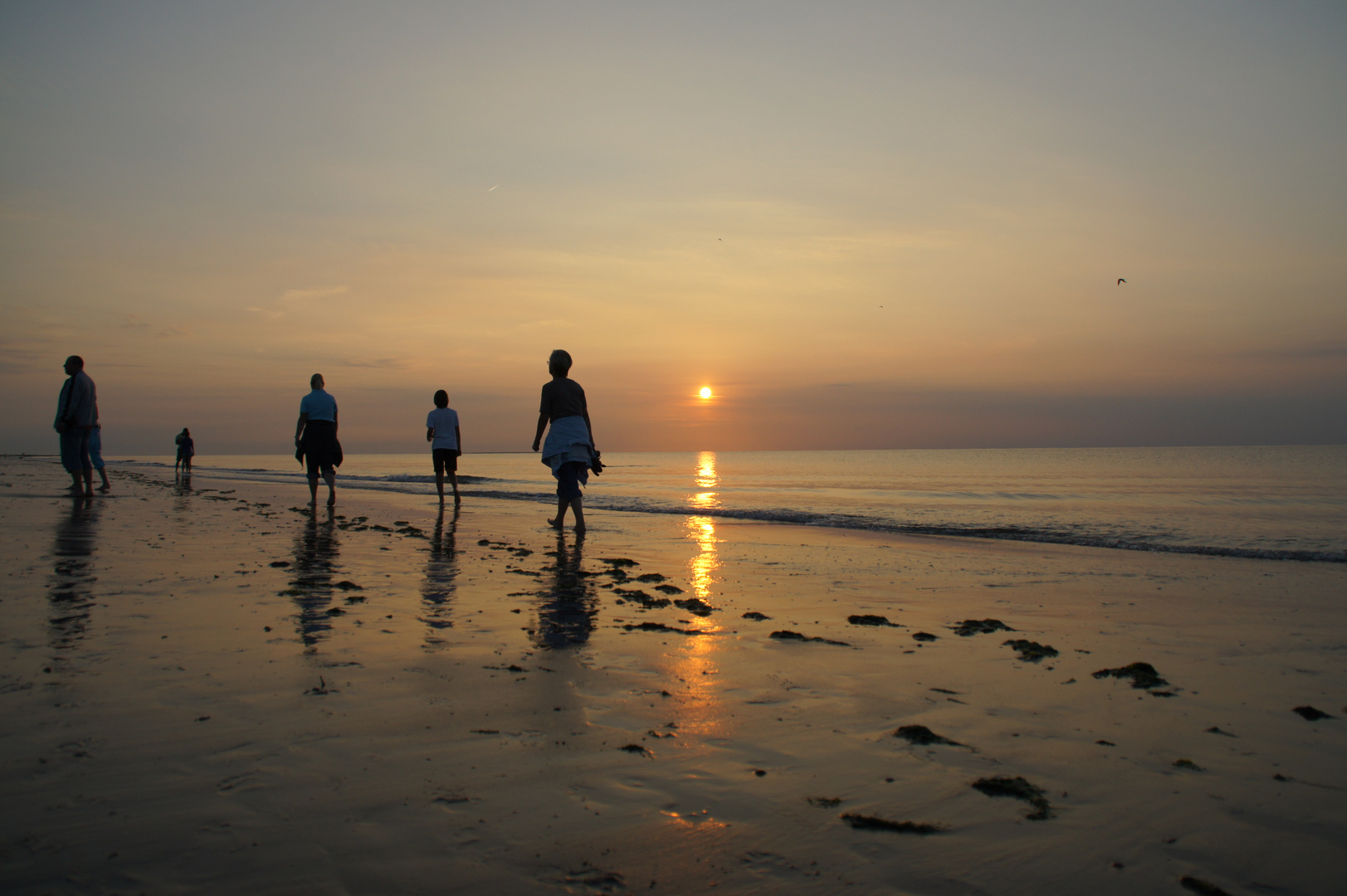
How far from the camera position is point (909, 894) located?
1.76 metres

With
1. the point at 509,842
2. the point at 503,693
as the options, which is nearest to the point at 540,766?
the point at 509,842

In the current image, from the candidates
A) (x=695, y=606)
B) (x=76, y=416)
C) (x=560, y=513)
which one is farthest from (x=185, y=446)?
(x=695, y=606)

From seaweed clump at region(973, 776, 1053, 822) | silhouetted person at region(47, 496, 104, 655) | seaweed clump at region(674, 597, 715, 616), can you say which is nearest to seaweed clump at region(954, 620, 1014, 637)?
seaweed clump at region(674, 597, 715, 616)

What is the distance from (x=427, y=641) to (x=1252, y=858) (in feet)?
11.4

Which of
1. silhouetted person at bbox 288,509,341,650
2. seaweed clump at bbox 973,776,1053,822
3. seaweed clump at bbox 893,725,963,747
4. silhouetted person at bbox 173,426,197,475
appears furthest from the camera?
silhouetted person at bbox 173,426,197,475

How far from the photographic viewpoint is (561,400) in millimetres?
9102

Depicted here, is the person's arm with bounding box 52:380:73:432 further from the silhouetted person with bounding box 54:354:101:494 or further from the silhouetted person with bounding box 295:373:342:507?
the silhouetted person with bounding box 295:373:342:507

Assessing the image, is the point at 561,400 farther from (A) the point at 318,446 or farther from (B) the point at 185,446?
(B) the point at 185,446

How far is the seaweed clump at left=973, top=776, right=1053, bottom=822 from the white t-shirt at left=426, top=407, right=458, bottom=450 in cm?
1244

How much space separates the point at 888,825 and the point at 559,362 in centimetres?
756

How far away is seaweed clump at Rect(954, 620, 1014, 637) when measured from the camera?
180 inches

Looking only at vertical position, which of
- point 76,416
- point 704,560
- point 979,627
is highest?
point 76,416

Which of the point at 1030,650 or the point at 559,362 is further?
the point at 559,362

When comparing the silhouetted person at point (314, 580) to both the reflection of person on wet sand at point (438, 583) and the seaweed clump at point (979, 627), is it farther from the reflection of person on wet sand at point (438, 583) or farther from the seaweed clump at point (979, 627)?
the seaweed clump at point (979, 627)
